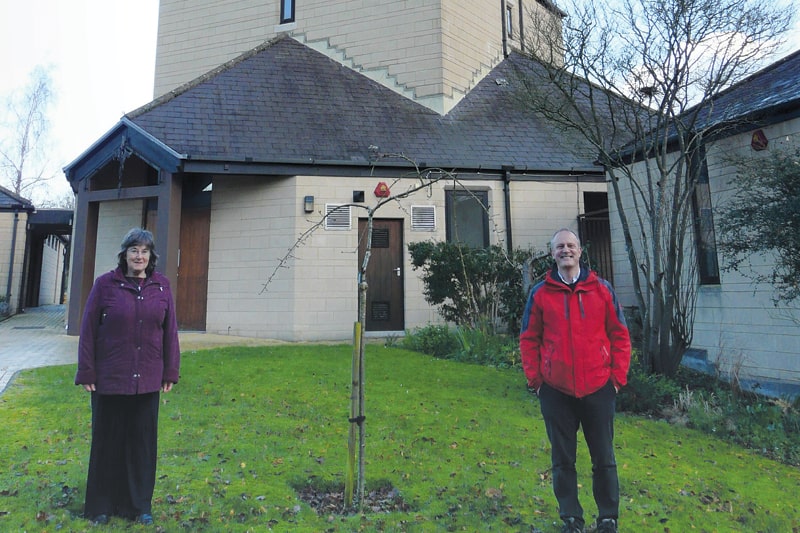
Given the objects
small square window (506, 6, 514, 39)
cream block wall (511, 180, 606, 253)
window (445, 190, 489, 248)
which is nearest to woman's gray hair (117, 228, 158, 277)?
window (445, 190, 489, 248)

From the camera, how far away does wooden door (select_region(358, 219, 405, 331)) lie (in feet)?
33.5

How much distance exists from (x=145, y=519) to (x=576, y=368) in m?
2.52

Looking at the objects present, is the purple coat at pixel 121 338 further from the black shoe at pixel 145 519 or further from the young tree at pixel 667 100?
the young tree at pixel 667 100

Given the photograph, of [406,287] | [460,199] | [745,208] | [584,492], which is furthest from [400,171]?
[584,492]

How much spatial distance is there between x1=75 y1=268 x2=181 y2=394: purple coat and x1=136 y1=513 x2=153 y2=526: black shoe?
69 centimetres

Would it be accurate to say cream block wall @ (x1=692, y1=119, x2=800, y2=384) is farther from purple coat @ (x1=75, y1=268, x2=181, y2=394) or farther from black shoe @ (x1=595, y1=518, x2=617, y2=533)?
purple coat @ (x1=75, y1=268, x2=181, y2=394)

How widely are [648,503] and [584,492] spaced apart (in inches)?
15.4

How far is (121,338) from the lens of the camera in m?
2.75

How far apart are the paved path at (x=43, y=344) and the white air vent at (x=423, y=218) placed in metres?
3.68

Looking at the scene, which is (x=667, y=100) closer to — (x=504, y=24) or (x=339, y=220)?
(x=339, y=220)

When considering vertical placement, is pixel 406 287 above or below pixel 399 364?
above

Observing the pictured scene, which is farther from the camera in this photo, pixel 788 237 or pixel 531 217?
pixel 531 217

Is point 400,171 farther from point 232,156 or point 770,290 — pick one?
point 770,290

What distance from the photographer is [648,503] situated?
3.19m
